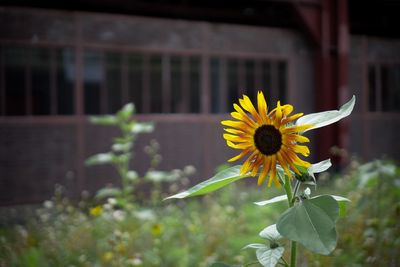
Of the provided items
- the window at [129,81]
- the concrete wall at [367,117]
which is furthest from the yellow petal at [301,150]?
the concrete wall at [367,117]

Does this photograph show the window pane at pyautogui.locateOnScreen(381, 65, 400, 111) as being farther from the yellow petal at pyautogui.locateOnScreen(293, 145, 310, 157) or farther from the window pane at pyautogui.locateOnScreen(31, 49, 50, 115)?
the yellow petal at pyautogui.locateOnScreen(293, 145, 310, 157)

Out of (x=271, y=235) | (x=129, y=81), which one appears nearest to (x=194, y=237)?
(x=271, y=235)

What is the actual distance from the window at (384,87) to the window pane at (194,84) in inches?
124

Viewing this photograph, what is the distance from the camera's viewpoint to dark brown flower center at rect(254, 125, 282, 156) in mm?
1324

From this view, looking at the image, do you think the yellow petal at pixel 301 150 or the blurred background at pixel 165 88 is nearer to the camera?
the yellow petal at pixel 301 150

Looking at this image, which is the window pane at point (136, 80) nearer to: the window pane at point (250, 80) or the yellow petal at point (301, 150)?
the window pane at point (250, 80)

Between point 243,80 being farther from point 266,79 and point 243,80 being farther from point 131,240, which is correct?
point 131,240

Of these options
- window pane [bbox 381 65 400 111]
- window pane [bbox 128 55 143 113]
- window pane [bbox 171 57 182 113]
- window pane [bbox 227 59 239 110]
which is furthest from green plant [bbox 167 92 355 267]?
window pane [bbox 381 65 400 111]

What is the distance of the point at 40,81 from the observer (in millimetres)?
6207

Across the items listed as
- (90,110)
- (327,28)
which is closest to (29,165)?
(90,110)

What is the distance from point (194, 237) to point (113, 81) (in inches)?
142

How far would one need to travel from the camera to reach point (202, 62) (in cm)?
722

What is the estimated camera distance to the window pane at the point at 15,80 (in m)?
6.00

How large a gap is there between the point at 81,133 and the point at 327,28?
389 cm
